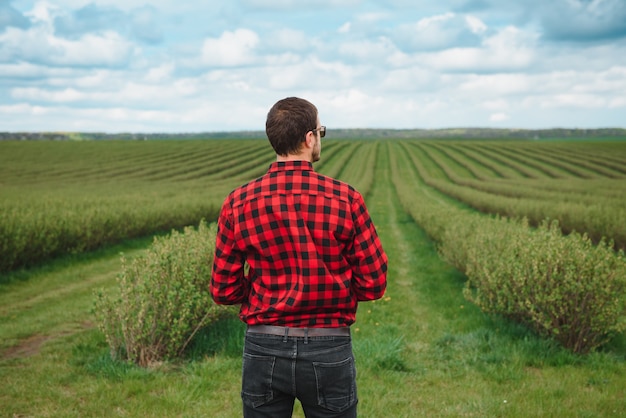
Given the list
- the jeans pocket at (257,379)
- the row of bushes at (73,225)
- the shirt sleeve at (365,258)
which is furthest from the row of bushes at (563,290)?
the row of bushes at (73,225)

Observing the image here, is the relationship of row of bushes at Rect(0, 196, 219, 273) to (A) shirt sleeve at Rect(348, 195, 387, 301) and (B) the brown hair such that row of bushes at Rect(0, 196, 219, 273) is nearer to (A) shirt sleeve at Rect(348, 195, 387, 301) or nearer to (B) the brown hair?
(B) the brown hair

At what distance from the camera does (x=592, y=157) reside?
5947cm

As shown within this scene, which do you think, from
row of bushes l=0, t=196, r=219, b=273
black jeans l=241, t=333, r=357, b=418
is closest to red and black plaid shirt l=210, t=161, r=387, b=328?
black jeans l=241, t=333, r=357, b=418

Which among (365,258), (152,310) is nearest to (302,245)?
(365,258)

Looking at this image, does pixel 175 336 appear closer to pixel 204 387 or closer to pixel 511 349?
pixel 204 387

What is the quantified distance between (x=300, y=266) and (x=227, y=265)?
1.39 feet

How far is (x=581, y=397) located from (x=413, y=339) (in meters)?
2.74

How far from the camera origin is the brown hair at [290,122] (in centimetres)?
253

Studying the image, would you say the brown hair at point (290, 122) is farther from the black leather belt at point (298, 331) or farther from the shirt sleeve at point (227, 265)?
the black leather belt at point (298, 331)

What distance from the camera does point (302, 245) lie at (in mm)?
2539

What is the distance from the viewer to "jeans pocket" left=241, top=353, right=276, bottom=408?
262cm

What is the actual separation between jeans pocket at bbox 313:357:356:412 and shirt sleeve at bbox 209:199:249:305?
58 cm

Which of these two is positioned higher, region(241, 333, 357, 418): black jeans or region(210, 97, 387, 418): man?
region(210, 97, 387, 418): man

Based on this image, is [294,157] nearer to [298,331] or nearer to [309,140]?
[309,140]
